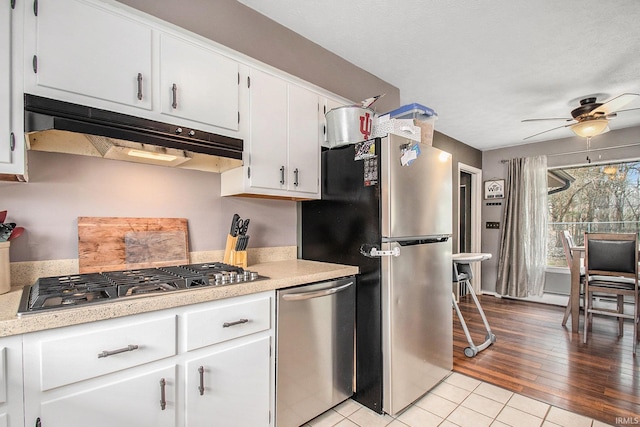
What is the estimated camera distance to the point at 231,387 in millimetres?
1417

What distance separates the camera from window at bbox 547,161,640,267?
13.7 ft

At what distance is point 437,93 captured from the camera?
3.26m

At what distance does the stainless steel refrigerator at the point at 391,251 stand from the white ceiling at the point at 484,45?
0.87 m

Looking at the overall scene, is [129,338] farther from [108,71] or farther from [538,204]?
[538,204]

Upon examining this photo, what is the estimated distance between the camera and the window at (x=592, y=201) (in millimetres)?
4188

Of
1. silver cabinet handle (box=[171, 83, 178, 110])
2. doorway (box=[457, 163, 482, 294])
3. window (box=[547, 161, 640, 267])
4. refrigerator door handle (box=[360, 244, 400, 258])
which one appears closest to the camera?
silver cabinet handle (box=[171, 83, 178, 110])

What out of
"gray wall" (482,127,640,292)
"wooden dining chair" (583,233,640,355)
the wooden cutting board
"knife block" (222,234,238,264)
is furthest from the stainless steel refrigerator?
"gray wall" (482,127,640,292)

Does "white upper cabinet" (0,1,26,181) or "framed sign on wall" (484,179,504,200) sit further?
"framed sign on wall" (484,179,504,200)

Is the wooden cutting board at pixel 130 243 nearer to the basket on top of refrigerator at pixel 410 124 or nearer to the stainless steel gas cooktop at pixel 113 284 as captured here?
the stainless steel gas cooktop at pixel 113 284

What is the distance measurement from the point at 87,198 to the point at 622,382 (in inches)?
148

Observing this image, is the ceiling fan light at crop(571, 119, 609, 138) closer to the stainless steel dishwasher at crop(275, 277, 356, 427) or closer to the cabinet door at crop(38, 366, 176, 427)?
the stainless steel dishwasher at crop(275, 277, 356, 427)

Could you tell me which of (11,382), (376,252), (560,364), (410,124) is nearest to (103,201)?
(11,382)

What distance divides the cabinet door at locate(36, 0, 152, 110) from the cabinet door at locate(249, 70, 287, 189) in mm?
584

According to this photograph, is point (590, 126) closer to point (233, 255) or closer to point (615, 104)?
point (615, 104)
